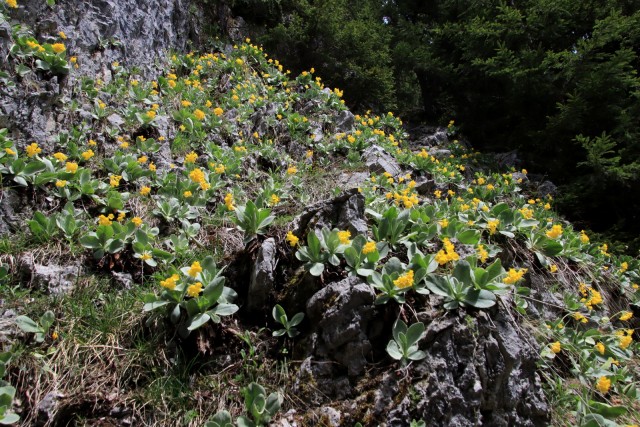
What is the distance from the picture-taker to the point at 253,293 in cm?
264

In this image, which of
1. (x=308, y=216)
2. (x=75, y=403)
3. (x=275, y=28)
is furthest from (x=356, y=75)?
(x=75, y=403)

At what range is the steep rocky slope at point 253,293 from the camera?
6.96 ft

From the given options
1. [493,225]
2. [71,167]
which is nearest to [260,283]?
[493,225]

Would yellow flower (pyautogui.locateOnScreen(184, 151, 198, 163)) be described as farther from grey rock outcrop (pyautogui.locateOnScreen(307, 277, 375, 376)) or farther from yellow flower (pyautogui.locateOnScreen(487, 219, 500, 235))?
yellow flower (pyautogui.locateOnScreen(487, 219, 500, 235))

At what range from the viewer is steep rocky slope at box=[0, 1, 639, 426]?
212 centimetres

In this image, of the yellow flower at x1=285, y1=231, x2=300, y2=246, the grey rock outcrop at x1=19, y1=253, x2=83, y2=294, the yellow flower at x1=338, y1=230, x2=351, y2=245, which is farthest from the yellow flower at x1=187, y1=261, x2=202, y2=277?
the grey rock outcrop at x1=19, y1=253, x2=83, y2=294

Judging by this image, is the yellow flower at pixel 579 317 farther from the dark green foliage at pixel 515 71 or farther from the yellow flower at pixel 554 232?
the dark green foliage at pixel 515 71

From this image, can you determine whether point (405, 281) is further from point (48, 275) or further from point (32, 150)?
point (32, 150)

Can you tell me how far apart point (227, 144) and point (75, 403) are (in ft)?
13.1

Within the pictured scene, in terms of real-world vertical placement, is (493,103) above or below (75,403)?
above

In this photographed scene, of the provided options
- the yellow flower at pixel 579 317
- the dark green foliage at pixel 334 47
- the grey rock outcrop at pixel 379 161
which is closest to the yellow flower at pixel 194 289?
the yellow flower at pixel 579 317

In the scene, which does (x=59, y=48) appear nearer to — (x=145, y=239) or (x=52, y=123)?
(x=52, y=123)

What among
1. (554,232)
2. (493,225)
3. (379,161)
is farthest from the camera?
(379,161)

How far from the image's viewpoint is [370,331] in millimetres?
2281
